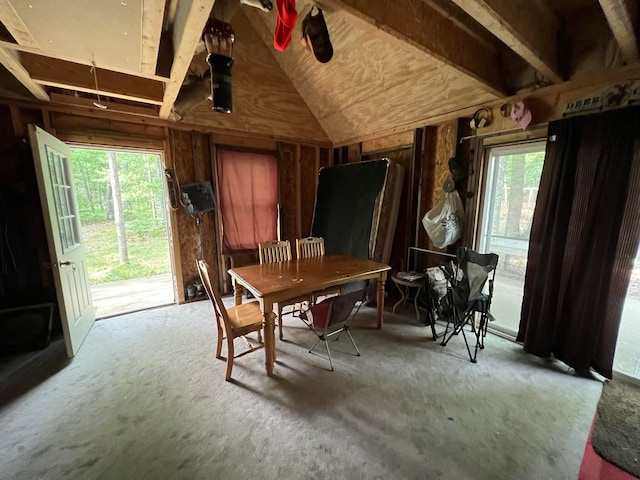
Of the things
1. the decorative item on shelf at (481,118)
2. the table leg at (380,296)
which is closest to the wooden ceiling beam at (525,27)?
the decorative item on shelf at (481,118)

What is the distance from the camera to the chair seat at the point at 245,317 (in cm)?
213

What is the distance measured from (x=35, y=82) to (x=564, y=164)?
4379mm

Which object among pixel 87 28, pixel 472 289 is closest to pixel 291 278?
pixel 472 289

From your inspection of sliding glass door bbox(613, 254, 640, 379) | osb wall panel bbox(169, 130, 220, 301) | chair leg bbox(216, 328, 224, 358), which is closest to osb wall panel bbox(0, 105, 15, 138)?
osb wall panel bbox(169, 130, 220, 301)

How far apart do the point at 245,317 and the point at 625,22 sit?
10.2 ft

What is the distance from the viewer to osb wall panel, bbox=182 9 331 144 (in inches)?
136

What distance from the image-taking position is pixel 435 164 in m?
3.26

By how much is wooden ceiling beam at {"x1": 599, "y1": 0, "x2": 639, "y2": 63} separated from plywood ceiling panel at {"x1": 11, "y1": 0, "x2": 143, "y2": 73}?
2408 millimetres

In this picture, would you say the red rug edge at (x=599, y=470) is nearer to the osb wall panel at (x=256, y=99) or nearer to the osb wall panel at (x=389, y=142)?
the osb wall panel at (x=389, y=142)

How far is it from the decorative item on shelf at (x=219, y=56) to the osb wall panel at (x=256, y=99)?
1672 mm

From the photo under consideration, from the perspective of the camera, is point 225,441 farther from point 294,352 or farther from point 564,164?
point 564,164

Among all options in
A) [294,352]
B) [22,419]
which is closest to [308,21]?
[294,352]

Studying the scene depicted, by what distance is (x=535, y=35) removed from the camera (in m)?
1.84

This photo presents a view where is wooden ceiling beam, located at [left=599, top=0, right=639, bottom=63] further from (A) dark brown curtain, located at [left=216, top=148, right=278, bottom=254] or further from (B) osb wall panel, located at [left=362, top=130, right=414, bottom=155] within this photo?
(A) dark brown curtain, located at [left=216, top=148, right=278, bottom=254]
